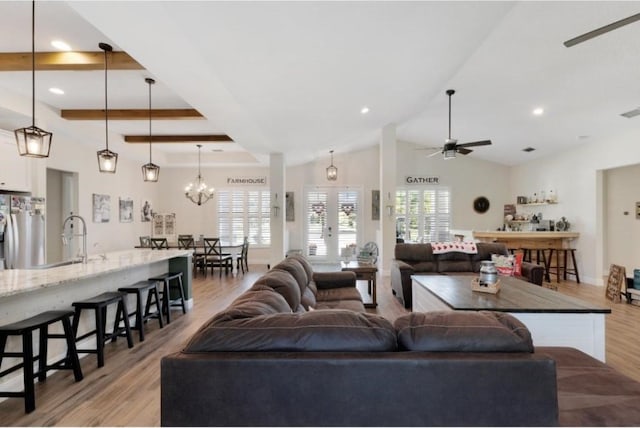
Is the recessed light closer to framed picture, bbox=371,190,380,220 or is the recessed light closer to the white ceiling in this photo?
the white ceiling

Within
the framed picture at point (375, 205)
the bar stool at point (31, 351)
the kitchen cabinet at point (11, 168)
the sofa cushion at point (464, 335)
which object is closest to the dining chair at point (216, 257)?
the kitchen cabinet at point (11, 168)

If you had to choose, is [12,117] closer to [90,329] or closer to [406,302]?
[90,329]

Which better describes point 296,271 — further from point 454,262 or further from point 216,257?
point 216,257

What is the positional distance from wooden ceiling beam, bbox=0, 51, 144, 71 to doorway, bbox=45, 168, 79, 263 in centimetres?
337

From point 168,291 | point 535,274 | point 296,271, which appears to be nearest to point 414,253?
point 535,274

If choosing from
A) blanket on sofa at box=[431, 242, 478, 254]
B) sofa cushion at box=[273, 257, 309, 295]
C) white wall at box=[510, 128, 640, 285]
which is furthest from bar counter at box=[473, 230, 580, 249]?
sofa cushion at box=[273, 257, 309, 295]

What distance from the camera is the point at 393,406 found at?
1.18 metres

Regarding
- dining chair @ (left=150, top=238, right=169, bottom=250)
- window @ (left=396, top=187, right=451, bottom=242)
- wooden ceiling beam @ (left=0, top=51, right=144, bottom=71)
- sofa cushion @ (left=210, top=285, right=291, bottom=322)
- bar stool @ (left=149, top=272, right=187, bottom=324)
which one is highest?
wooden ceiling beam @ (left=0, top=51, right=144, bottom=71)

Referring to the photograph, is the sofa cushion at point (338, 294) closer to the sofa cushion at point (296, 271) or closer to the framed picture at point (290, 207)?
the sofa cushion at point (296, 271)

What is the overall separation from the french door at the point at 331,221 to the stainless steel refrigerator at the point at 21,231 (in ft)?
20.1

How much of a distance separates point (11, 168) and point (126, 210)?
3.58m

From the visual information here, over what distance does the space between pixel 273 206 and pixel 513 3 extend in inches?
216

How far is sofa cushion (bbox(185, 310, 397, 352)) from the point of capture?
4.14ft

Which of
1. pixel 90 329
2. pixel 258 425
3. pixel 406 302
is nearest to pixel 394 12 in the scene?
pixel 258 425
